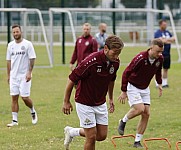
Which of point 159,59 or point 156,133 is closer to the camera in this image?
point 159,59

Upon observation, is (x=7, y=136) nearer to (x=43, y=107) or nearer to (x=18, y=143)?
(x=18, y=143)

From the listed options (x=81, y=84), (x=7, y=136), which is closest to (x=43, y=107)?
(x=7, y=136)

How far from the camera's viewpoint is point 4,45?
85.0 ft

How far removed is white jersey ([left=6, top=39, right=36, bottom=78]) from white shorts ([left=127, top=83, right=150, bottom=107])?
2643mm

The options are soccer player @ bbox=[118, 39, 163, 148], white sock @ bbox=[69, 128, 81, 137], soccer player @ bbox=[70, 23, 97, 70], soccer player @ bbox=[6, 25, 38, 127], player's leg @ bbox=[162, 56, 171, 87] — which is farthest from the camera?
player's leg @ bbox=[162, 56, 171, 87]

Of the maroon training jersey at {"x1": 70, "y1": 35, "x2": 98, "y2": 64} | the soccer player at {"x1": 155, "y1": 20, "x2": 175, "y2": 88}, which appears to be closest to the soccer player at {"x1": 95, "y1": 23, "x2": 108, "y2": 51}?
the soccer player at {"x1": 155, "y1": 20, "x2": 175, "y2": 88}

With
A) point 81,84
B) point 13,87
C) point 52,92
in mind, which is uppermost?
point 81,84

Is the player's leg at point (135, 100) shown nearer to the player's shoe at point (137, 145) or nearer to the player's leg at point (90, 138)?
the player's shoe at point (137, 145)

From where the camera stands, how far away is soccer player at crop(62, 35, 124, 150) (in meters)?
8.49

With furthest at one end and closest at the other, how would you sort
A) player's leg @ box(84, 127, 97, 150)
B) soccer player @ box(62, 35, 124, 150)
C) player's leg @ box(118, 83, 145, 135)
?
1. player's leg @ box(118, 83, 145, 135)
2. player's leg @ box(84, 127, 97, 150)
3. soccer player @ box(62, 35, 124, 150)

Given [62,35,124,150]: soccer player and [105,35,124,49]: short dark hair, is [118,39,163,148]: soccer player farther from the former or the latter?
[105,35,124,49]: short dark hair

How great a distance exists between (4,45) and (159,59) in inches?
631

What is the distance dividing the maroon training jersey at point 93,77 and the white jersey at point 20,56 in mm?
3880

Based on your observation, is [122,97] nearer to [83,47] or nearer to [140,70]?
[140,70]
